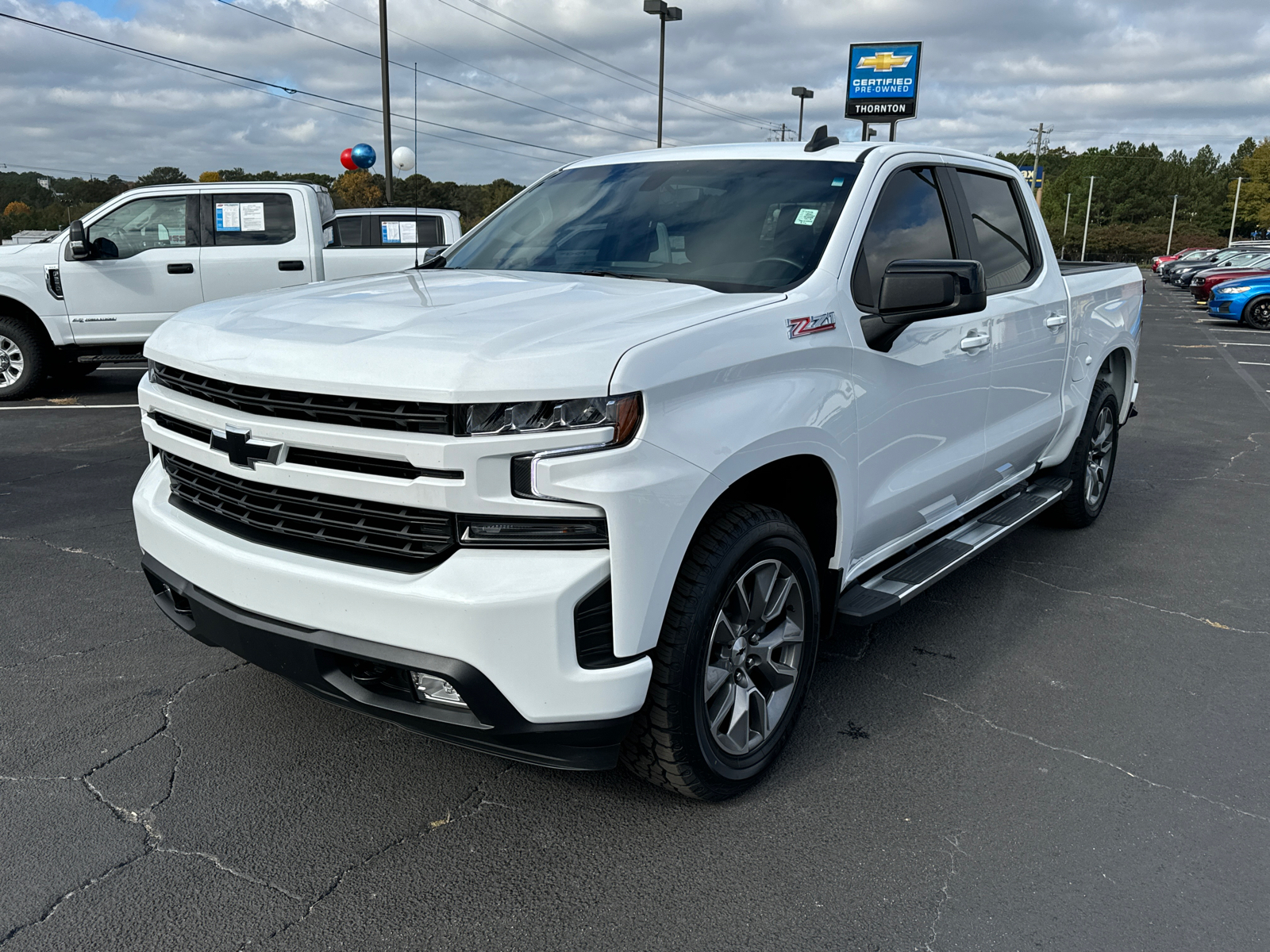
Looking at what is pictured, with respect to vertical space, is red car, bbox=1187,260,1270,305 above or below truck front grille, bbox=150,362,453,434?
below

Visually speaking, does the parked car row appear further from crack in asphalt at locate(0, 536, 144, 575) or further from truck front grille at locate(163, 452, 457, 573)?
truck front grille at locate(163, 452, 457, 573)

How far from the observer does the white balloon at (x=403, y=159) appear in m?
20.5

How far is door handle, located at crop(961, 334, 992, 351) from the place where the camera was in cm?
383

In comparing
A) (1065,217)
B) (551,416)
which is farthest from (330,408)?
(1065,217)

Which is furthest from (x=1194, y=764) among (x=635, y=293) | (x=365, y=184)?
(x=365, y=184)

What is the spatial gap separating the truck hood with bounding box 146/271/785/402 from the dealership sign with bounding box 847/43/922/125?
129 ft

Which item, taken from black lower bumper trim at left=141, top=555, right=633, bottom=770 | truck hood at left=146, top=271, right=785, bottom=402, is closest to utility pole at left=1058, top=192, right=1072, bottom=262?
truck hood at left=146, top=271, right=785, bottom=402

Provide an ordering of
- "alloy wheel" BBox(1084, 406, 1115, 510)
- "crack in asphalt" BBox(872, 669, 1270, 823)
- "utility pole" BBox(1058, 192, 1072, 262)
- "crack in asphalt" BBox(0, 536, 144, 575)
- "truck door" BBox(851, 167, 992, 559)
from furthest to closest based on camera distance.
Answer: "utility pole" BBox(1058, 192, 1072, 262) → "alloy wheel" BBox(1084, 406, 1115, 510) → "crack in asphalt" BBox(0, 536, 144, 575) → "truck door" BBox(851, 167, 992, 559) → "crack in asphalt" BBox(872, 669, 1270, 823)

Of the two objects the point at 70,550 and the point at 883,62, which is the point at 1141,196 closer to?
the point at 883,62

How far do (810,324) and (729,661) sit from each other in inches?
40.0

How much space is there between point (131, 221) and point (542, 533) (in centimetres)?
988

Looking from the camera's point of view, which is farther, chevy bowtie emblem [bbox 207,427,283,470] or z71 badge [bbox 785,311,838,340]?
z71 badge [bbox 785,311,838,340]

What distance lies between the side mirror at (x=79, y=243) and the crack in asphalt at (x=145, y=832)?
8.10 meters

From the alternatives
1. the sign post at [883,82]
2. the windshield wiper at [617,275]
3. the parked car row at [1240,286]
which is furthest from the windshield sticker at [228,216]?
the sign post at [883,82]
